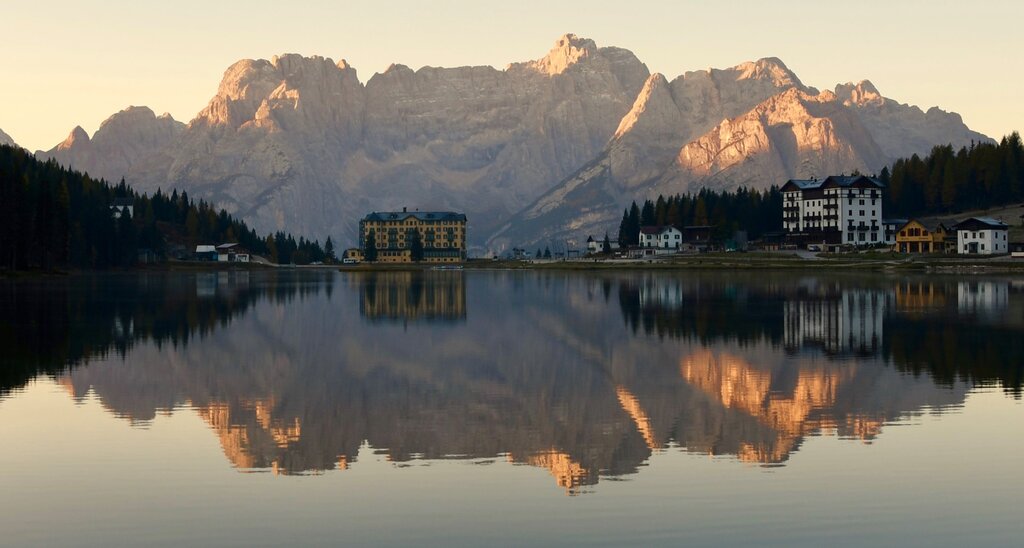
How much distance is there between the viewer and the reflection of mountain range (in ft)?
105

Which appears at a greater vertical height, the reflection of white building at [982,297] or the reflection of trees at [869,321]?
the reflection of white building at [982,297]

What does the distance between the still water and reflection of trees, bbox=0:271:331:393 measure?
1.63 ft

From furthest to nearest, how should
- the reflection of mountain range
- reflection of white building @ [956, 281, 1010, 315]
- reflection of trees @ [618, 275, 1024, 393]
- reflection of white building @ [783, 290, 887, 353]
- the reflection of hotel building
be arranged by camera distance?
the reflection of hotel building
reflection of white building @ [956, 281, 1010, 315]
reflection of white building @ [783, 290, 887, 353]
reflection of trees @ [618, 275, 1024, 393]
the reflection of mountain range

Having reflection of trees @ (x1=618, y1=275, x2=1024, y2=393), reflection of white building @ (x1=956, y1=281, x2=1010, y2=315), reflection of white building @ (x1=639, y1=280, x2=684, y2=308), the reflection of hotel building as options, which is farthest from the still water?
reflection of white building @ (x1=639, y1=280, x2=684, y2=308)

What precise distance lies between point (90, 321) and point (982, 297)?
76835 millimetres

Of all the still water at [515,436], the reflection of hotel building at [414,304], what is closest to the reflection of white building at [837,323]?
the still water at [515,436]

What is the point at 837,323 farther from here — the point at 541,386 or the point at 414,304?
the point at 414,304

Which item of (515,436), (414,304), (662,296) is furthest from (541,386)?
(662,296)

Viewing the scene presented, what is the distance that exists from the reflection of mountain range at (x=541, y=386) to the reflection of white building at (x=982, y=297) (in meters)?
11.1

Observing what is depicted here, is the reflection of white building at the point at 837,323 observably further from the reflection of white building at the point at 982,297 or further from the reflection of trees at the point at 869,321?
the reflection of white building at the point at 982,297

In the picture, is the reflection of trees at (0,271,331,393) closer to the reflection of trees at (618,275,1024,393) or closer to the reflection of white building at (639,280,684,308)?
the reflection of trees at (618,275,1024,393)

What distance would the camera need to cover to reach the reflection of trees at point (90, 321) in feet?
179

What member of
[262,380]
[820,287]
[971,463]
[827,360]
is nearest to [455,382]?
[262,380]

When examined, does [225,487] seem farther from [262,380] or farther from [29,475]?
[262,380]
